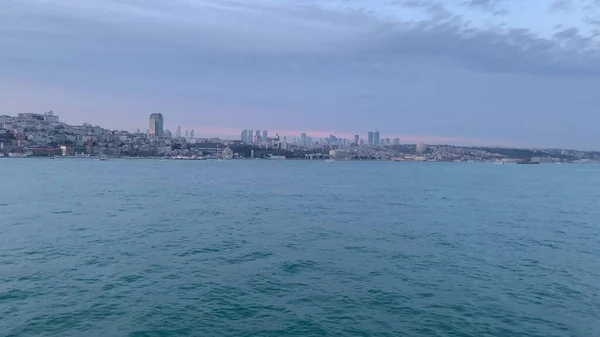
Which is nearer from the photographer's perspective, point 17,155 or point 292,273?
point 292,273

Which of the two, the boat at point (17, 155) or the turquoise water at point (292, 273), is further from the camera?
the boat at point (17, 155)

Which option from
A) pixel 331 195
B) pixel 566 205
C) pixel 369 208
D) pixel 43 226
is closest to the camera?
pixel 43 226

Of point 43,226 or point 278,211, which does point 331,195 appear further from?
point 43,226

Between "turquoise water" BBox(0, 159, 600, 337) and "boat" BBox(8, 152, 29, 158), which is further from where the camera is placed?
"boat" BBox(8, 152, 29, 158)

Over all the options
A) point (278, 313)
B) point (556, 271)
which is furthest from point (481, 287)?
point (278, 313)

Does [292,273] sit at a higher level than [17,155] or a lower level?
higher

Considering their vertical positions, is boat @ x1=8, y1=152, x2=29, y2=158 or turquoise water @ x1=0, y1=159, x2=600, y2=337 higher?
turquoise water @ x1=0, y1=159, x2=600, y2=337

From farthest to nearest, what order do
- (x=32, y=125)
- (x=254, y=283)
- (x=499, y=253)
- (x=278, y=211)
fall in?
(x=32, y=125) < (x=278, y=211) < (x=499, y=253) < (x=254, y=283)

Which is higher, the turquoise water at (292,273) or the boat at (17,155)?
the turquoise water at (292,273)
